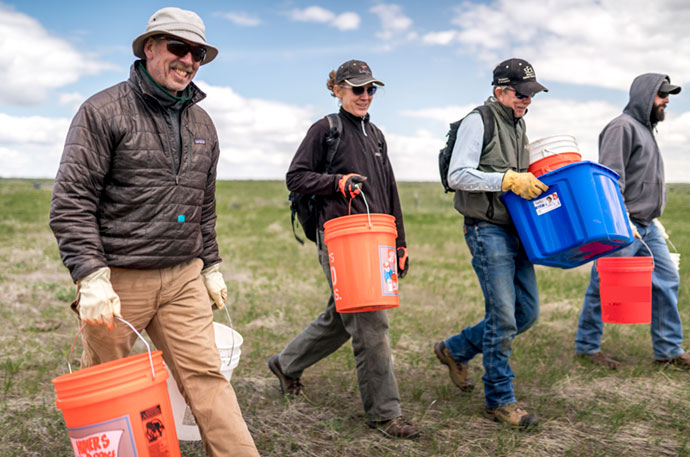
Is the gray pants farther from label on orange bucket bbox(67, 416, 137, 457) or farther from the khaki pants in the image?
label on orange bucket bbox(67, 416, 137, 457)

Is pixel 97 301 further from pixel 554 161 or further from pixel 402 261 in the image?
pixel 554 161

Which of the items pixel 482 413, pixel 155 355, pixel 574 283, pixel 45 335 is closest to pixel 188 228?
pixel 155 355

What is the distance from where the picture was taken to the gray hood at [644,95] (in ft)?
17.5

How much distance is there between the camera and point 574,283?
9578 mm

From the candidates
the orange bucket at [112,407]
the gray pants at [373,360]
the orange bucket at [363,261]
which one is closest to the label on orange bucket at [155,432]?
the orange bucket at [112,407]

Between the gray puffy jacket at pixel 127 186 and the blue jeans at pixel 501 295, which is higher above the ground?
the gray puffy jacket at pixel 127 186

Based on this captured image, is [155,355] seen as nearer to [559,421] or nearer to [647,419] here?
[559,421]

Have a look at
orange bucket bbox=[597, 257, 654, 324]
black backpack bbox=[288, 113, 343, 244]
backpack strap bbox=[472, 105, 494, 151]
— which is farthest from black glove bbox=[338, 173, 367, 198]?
orange bucket bbox=[597, 257, 654, 324]

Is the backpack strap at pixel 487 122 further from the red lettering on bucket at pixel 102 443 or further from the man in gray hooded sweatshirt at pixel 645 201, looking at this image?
the red lettering on bucket at pixel 102 443

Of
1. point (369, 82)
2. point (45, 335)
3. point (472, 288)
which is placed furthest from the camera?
point (472, 288)

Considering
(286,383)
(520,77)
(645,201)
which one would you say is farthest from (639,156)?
(286,383)

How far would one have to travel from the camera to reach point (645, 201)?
523cm

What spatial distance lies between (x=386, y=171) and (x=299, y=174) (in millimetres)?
620

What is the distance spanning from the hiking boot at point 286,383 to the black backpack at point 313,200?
1076mm
